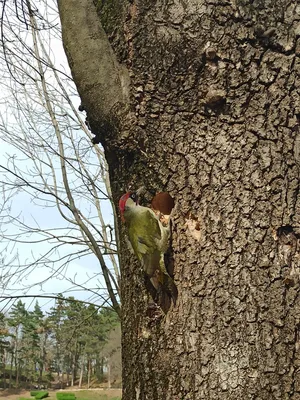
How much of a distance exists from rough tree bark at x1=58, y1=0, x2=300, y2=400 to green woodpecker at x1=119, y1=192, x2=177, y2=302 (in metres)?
0.05

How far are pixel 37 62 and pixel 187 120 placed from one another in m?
5.37

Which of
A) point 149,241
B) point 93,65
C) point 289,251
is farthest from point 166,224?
point 93,65

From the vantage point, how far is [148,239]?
1.67 metres

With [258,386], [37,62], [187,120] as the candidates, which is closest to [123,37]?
[187,120]

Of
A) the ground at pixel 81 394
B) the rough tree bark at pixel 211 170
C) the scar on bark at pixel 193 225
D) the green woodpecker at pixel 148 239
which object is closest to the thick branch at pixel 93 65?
the rough tree bark at pixel 211 170

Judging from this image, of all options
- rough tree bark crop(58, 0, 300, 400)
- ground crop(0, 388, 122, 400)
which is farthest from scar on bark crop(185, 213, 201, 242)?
ground crop(0, 388, 122, 400)

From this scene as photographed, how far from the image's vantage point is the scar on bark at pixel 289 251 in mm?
1300

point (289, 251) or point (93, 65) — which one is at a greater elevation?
point (93, 65)

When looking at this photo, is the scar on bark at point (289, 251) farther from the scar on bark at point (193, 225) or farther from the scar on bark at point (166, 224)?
the scar on bark at point (166, 224)

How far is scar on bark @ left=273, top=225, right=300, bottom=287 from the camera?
1300 mm

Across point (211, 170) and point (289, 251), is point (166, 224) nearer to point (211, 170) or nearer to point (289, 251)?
point (211, 170)

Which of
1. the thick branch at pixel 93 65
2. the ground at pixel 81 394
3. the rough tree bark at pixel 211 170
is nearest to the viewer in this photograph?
the rough tree bark at pixel 211 170

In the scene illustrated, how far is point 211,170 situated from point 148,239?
397 millimetres

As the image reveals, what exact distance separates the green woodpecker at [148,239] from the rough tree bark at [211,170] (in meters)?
0.05
